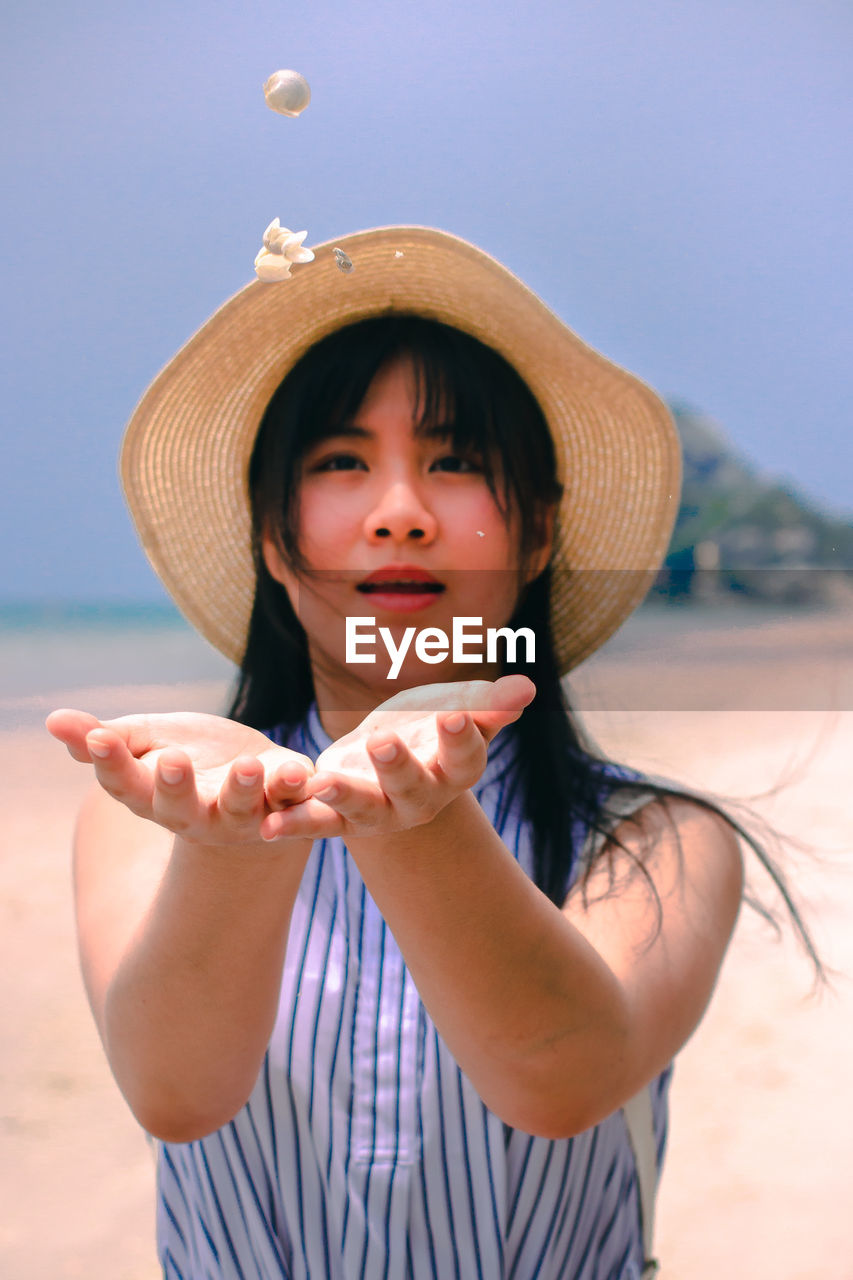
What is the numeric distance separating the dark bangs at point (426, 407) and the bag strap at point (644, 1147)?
45cm

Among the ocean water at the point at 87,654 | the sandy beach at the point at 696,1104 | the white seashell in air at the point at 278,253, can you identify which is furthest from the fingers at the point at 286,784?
the ocean water at the point at 87,654

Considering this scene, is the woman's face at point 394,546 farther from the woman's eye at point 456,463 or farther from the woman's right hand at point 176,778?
the woman's right hand at point 176,778

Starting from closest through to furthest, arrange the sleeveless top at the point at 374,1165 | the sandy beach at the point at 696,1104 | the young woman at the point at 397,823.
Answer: the young woman at the point at 397,823 → the sleeveless top at the point at 374,1165 → the sandy beach at the point at 696,1104

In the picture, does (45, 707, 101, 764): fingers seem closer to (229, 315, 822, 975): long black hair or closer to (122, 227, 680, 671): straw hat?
(229, 315, 822, 975): long black hair

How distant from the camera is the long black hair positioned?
0.77 metres

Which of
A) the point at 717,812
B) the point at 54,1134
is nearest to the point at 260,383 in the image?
the point at 717,812

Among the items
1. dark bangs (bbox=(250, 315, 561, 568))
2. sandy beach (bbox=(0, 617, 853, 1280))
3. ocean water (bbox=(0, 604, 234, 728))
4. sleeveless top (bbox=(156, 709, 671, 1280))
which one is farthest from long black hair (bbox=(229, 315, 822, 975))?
ocean water (bbox=(0, 604, 234, 728))

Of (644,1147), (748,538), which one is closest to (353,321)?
(644,1147)

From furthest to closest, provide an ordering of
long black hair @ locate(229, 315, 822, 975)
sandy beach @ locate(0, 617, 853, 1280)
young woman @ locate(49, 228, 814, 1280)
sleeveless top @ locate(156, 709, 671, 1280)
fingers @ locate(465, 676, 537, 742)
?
1. sandy beach @ locate(0, 617, 853, 1280)
2. long black hair @ locate(229, 315, 822, 975)
3. sleeveless top @ locate(156, 709, 671, 1280)
4. young woman @ locate(49, 228, 814, 1280)
5. fingers @ locate(465, 676, 537, 742)

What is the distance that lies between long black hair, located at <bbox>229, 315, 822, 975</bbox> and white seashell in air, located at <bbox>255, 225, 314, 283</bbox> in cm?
7

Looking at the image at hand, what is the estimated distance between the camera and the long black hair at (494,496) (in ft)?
2.53

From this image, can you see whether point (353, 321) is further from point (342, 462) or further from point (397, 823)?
point (397, 823)

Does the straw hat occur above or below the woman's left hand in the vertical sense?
above

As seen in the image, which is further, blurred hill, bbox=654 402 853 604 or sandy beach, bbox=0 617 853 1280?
blurred hill, bbox=654 402 853 604
